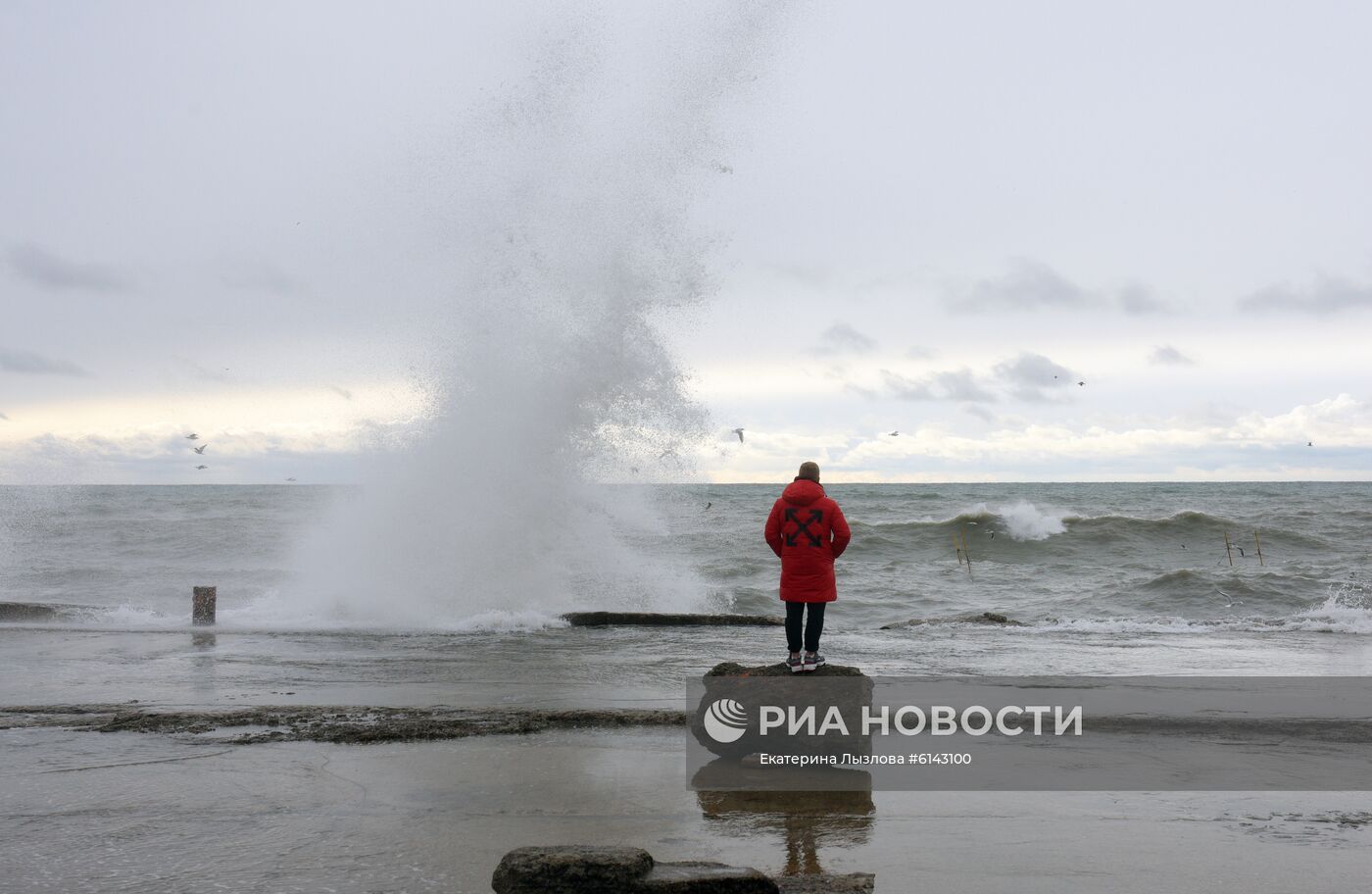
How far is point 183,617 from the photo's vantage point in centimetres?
1708

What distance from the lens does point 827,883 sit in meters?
3.93

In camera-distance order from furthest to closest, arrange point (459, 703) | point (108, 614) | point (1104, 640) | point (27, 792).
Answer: point (108, 614) → point (1104, 640) → point (459, 703) → point (27, 792)

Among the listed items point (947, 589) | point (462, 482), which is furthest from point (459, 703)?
point (947, 589)

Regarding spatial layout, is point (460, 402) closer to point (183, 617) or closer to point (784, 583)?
point (183, 617)

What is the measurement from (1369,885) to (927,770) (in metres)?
2.45

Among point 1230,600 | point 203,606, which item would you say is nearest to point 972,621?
point 1230,600

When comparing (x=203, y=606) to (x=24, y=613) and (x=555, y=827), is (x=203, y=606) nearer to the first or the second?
(x=24, y=613)

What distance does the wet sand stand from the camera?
4250 millimetres

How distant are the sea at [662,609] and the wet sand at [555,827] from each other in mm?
2848

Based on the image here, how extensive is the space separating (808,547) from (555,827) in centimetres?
304

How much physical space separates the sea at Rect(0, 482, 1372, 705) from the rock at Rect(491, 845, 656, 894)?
5.09m

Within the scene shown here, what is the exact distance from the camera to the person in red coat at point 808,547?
24.0 ft

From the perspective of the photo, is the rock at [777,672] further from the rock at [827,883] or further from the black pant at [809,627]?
the rock at [827,883]

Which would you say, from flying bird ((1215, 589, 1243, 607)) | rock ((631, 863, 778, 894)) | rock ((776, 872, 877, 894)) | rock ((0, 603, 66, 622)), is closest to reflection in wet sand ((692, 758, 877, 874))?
rock ((776, 872, 877, 894))
